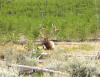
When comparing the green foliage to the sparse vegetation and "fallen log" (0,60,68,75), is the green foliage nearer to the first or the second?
the sparse vegetation

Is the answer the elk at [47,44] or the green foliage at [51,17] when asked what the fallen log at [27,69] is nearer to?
the elk at [47,44]

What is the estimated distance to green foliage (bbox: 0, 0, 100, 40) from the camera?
1634cm

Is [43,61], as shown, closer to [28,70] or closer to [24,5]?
[28,70]

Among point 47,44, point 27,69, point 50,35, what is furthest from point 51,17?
point 27,69

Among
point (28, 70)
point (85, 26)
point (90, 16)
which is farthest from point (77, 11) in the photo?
point (28, 70)

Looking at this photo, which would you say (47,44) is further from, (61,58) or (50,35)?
(61,58)

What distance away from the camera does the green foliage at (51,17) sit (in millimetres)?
16344

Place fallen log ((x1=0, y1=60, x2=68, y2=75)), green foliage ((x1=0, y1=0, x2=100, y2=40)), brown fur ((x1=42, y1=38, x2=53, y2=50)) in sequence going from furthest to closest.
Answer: green foliage ((x1=0, y1=0, x2=100, y2=40)) → brown fur ((x1=42, y1=38, x2=53, y2=50)) → fallen log ((x1=0, y1=60, x2=68, y2=75))

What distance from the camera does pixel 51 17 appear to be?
18.0m

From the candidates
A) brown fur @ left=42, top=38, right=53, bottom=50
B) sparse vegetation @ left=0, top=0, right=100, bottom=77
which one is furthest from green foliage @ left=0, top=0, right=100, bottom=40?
brown fur @ left=42, top=38, right=53, bottom=50

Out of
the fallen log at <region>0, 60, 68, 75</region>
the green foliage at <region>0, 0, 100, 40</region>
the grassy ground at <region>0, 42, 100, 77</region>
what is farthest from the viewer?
the green foliage at <region>0, 0, 100, 40</region>

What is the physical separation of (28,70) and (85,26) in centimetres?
711

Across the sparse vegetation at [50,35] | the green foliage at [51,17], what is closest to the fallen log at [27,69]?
the sparse vegetation at [50,35]

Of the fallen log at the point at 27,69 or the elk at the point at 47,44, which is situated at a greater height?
the fallen log at the point at 27,69
